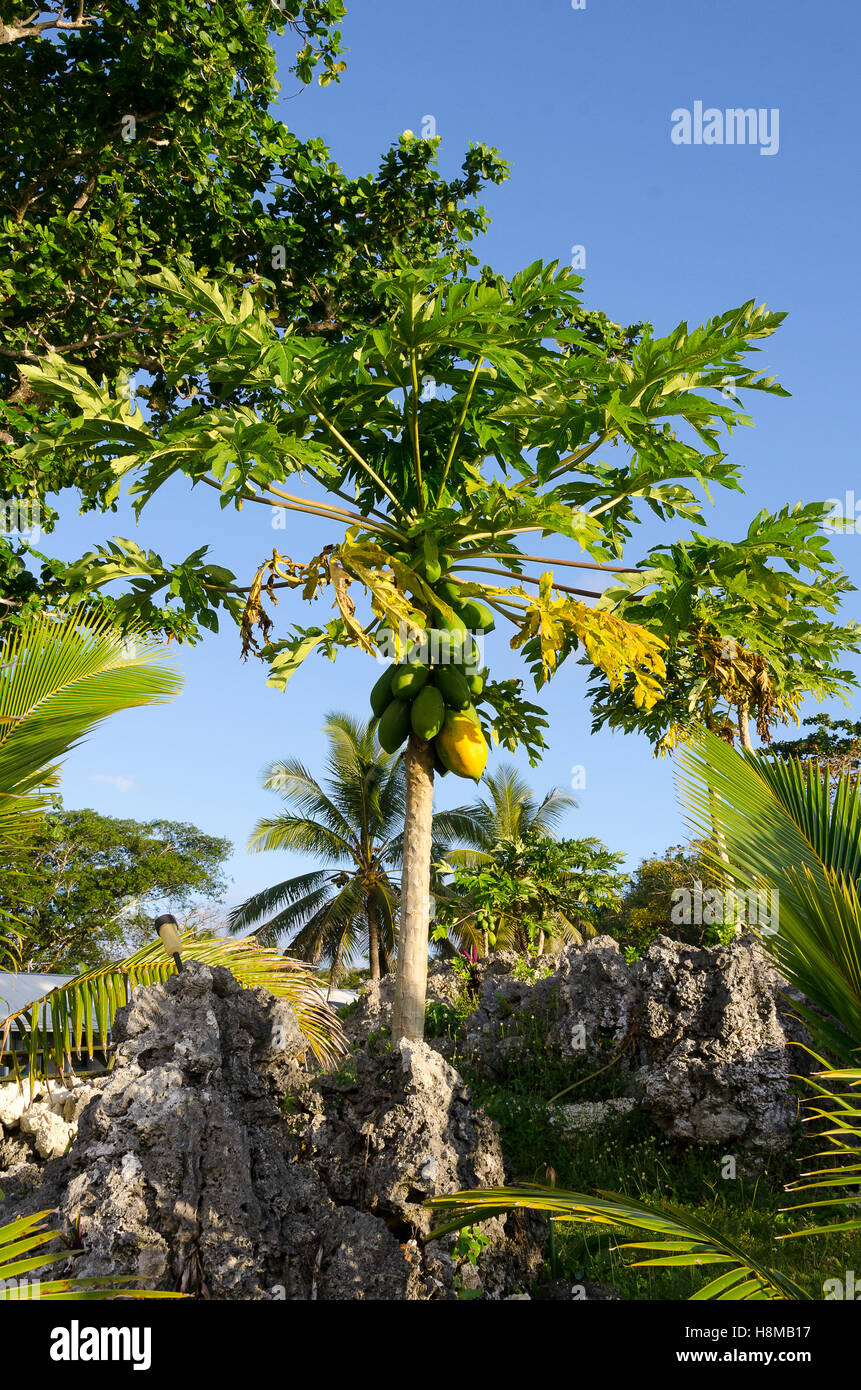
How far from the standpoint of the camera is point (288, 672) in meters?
4.91

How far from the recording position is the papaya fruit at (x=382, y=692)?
522 cm

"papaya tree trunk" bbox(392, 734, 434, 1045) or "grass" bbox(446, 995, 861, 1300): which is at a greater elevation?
"papaya tree trunk" bbox(392, 734, 434, 1045)

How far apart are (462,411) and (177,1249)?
12.7ft

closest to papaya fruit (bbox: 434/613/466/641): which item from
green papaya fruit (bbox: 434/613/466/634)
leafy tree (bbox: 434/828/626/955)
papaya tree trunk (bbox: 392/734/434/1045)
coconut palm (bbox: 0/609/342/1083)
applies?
green papaya fruit (bbox: 434/613/466/634)

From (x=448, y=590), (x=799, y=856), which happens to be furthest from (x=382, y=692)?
(x=799, y=856)

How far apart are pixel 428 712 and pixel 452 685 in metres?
0.21

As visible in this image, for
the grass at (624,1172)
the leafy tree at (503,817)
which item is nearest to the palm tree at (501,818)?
the leafy tree at (503,817)

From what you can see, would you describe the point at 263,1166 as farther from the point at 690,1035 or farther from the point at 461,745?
the point at 690,1035

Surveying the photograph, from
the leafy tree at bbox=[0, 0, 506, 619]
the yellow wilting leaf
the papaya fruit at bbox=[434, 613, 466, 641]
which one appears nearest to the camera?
the yellow wilting leaf

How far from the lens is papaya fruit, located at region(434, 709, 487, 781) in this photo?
16.9 feet

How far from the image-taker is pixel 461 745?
202 inches

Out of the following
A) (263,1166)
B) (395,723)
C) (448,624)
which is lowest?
(263,1166)

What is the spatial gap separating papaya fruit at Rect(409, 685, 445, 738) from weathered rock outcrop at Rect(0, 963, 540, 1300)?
1592 mm

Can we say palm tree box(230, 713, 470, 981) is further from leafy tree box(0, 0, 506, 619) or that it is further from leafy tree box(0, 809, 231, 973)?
leafy tree box(0, 0, 506, 619)
